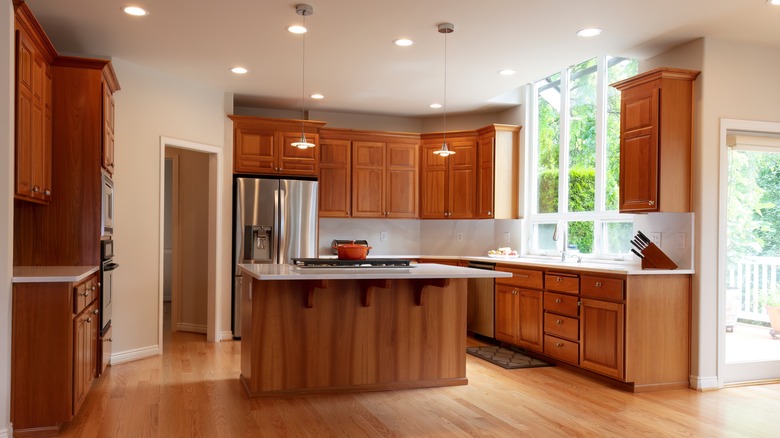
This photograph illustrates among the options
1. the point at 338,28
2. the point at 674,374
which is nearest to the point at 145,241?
the point at 338,28

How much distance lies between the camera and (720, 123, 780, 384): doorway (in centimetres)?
474

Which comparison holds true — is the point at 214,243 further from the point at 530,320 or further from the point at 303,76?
the point at 530,320

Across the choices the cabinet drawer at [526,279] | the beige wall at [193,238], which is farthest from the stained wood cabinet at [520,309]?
the beige wall at [193,238]

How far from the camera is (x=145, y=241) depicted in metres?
5.57

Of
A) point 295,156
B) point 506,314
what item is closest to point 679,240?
point 506,314

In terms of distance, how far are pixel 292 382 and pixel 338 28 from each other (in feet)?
8.09

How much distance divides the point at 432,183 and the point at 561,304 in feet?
9.01

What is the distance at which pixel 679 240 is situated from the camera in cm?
472

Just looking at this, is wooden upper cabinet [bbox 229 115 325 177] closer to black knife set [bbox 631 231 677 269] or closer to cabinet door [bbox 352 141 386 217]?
cabinet door [bbox 352 141 386 217]

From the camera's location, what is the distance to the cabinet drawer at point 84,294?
3.51m

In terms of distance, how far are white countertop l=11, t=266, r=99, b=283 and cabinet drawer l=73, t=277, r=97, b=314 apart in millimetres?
59

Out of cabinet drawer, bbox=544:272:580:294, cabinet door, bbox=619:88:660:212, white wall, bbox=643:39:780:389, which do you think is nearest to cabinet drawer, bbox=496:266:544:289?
cabinet drawer, bbox=544:272:580:294

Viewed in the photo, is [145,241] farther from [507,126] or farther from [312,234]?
[507,126]

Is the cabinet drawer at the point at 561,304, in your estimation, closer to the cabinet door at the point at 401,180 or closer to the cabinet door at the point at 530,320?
the cabinet door at the point at 530,320
